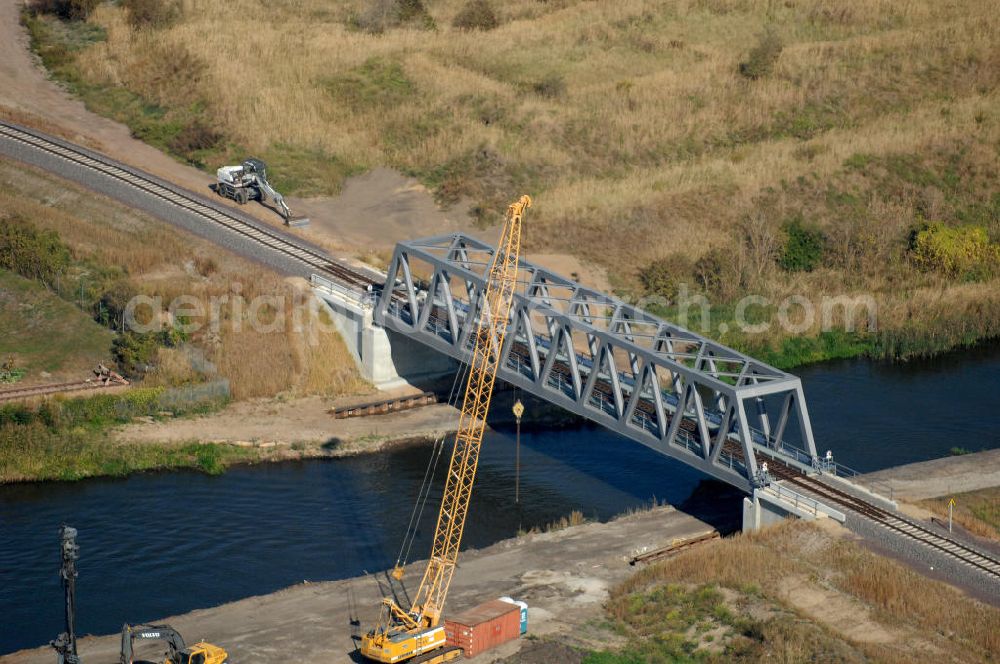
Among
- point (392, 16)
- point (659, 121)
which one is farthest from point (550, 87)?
point (392, 16)

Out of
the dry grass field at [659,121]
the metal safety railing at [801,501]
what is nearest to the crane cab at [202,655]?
the metal safety railing at [801,501]

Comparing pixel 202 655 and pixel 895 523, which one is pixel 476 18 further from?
pixel 202 655

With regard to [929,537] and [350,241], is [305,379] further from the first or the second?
[929,537]

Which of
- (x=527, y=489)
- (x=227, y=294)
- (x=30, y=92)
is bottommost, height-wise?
(x=527, y=489)

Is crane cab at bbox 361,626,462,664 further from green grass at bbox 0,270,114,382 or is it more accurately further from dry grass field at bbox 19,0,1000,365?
dry grass field at bbox 19,0,1000,365

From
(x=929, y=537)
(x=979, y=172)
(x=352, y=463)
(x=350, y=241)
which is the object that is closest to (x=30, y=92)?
(x=350, y=241)

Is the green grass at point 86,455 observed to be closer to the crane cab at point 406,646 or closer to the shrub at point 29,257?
the shrub at point 29,257

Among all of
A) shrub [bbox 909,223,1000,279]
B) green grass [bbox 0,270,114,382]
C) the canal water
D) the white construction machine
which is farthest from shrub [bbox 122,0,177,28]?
shrub [bbox 909,223,1000,279]
